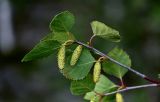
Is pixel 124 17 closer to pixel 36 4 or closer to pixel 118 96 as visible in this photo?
pixel 36 4

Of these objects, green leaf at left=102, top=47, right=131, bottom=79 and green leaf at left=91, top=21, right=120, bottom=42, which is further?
green leaf at left=102, top=47, right=131, bottom=79

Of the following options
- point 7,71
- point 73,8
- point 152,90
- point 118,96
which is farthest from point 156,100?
point 118,96

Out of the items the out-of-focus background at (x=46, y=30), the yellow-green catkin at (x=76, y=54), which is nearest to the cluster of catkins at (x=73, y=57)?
the yellow-green catkin at (x=76, y=54)

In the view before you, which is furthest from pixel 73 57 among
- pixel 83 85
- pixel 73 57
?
pixel 83 85

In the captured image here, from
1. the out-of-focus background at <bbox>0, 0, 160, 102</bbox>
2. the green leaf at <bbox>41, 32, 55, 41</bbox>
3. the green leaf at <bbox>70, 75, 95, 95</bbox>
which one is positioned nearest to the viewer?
the green leaf at <bbox>41, 32, 55, 41</bbox>

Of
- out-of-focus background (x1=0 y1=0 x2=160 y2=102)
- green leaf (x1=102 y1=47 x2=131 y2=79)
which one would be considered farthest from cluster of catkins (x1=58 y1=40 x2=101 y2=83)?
out-of-focus background (x1=0 y1=0 x2=160 y2=102)

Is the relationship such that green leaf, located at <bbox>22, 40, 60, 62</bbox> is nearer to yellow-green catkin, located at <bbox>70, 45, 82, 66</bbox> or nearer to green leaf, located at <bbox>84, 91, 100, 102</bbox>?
yellow-green catkin, located at <bbox>70, 45, 82, 66</bbox>

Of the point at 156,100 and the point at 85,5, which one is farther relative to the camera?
the point at 85,5
